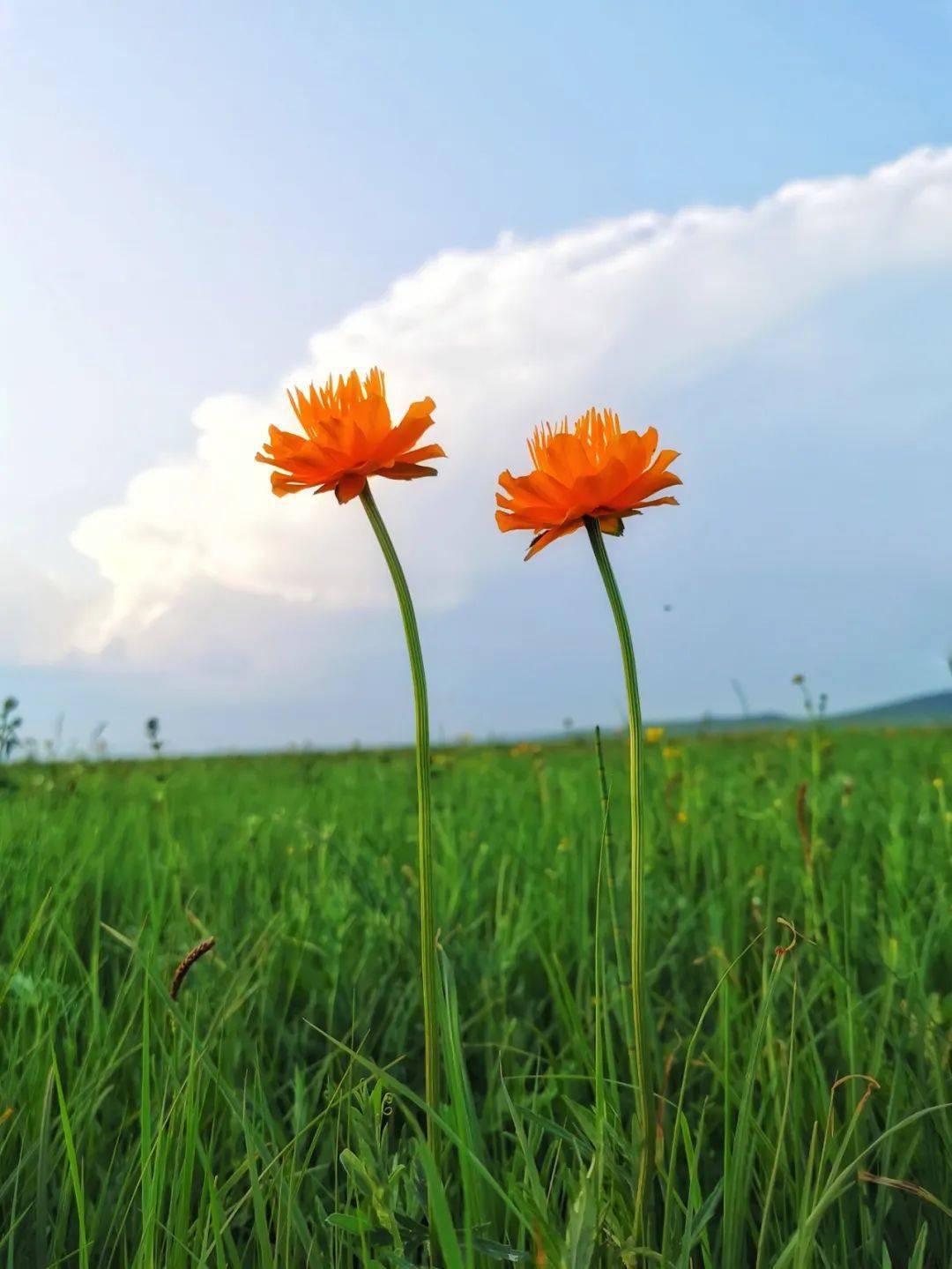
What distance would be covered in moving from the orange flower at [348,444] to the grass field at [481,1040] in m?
0.50

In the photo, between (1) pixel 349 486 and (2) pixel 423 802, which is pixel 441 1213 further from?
(1) pixel 349 486

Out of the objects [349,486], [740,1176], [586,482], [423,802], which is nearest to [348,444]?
[349,486]

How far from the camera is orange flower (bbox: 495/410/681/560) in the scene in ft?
3.83

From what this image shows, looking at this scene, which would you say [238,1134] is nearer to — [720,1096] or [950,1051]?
[720,1096]

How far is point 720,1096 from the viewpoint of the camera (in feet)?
6.88

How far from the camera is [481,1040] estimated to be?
2430 millimetres

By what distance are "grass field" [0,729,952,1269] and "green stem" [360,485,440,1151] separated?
0.22 ft

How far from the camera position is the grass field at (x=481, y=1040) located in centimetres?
134

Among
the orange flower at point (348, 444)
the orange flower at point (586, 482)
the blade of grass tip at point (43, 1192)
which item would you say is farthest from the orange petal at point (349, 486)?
the blade of grass tip at point (43, 1192)

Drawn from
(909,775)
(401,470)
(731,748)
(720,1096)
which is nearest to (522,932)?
(720,1096)

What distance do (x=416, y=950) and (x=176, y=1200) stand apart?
1145 mm

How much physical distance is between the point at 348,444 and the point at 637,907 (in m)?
0.61

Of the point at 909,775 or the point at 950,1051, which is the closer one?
the point at 950,1051

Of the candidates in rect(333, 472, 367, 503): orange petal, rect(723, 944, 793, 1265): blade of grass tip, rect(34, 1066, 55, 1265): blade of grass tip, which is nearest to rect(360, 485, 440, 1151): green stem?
rect(333, 472, 367, 503): orange petal
